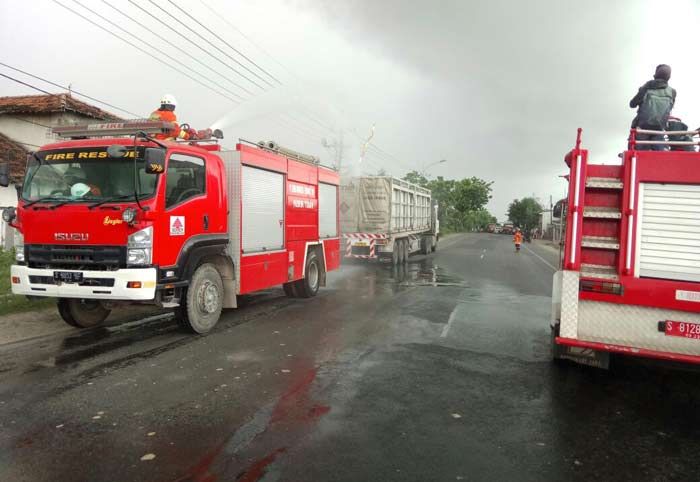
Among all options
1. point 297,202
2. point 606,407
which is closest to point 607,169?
point 606,407

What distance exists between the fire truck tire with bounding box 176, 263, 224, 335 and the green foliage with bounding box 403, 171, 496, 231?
180ft

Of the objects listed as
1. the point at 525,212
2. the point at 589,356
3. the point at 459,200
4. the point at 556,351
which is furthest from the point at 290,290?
the point at 525,212

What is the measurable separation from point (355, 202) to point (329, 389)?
1433 centimetres

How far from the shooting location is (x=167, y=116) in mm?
7633

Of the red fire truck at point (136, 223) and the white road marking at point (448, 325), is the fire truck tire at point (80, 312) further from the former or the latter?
the white road marking at point (448, 325)

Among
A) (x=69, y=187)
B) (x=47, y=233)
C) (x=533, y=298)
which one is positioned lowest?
(x=533, y=298)

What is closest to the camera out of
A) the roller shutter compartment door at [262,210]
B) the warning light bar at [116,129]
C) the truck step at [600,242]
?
the truck step at [600,242]

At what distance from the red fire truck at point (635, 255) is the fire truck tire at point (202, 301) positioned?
188 inches

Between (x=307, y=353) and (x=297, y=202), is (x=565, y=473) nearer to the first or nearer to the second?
(x=307, y=353)

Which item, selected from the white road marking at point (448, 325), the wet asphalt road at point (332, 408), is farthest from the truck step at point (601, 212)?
the white road marking at point (448, 325)

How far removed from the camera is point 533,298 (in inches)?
453

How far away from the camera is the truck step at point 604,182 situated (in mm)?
4938

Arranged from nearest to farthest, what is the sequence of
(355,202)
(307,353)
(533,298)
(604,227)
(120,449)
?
(120,449) → (604,227) → (307,353) → (533,298) → (355,202)

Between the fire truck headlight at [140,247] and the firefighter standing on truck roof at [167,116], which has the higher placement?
the firefighter standing on truck roof at [167,116]
